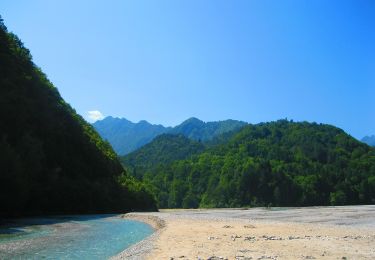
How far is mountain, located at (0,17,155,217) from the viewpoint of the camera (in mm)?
58719

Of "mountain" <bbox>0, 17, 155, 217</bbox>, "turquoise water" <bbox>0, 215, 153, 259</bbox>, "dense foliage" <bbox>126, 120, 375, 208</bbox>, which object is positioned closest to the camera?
"turquoise water" <bbox>0, 215, 153, 259</bbox>

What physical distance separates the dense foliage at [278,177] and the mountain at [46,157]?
167ft

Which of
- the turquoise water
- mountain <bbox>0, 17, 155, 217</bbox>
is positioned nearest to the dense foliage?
mountain <bbox>0, 17, 155, 217</bbox>

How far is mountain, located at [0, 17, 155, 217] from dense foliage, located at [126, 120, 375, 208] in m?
51.0

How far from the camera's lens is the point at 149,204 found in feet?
324

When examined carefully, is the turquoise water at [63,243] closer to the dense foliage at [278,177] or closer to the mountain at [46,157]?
the mountain at [46,157]

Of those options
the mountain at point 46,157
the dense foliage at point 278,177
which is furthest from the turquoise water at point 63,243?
the dense foliage at point 278,177

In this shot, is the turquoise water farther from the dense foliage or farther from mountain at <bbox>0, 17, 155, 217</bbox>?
the dense foliage

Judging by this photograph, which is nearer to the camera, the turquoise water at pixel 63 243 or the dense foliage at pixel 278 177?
the turquoise water at pixel 63 243

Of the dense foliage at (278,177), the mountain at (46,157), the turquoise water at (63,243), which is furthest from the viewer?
the dense foliage at (278,177)

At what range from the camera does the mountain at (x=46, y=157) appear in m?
58.7

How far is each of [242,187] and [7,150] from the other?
115m

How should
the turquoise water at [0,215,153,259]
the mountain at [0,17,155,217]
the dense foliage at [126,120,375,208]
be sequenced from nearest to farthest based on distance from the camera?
the turquoise water at [0,215,153,259] → the mountain at [0,17,155,217] → the dense foliage at [126,120,375,208]

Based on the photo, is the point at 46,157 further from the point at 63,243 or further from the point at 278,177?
the point at 278,177
